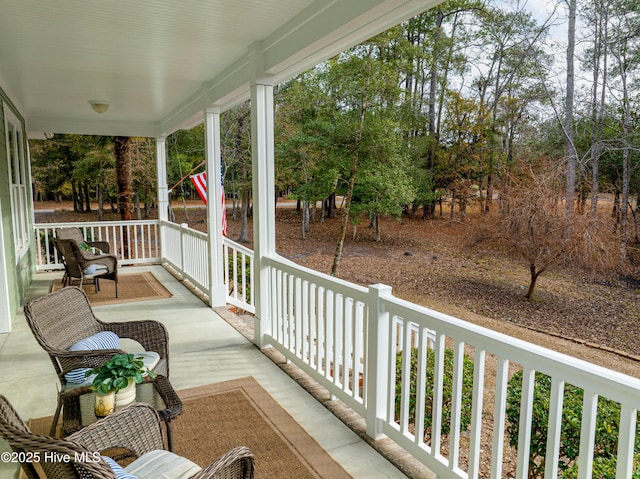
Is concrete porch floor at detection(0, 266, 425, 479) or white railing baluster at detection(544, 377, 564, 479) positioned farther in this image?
concrete porch floor at detection(0, 266, 425, 479)

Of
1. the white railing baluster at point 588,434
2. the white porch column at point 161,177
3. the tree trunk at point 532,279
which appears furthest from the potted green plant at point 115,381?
the tree trunk at point 532,279

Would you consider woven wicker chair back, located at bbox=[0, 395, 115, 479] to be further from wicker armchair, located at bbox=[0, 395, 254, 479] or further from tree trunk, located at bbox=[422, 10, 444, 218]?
tree trunk, located at bbox=[422, 10, 444, 218]

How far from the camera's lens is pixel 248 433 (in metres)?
2.62

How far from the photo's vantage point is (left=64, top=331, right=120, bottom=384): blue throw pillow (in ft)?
7.88

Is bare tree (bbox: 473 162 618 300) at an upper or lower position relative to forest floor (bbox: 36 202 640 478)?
upper

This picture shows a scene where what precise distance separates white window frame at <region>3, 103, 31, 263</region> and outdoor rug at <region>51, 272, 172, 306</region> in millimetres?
885

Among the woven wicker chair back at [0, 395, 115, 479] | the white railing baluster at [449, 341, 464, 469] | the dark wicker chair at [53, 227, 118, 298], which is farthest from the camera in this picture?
the dark wicker chair at [53, 227, 118, 298]

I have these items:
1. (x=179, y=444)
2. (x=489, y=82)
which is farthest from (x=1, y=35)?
(x=489, y=82)

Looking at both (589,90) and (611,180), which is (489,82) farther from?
(611,180)

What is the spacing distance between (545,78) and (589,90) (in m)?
2.63

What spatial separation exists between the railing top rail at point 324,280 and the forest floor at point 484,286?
2.14 meters

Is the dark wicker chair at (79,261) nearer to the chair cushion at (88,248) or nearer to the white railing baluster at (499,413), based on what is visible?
the chair cushion at (88,248)

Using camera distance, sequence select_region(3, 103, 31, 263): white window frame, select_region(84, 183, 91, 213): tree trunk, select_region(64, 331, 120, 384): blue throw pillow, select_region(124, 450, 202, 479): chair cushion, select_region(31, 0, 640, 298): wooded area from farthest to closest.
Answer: select_region(84, 183, 91, 213): tree trunk
select_region(31, 0, 640, 298): wooded area
select_region(3, 103, 31, 263): white window frame
select_region(64, 331, 120, 384): blue throw pillow
select_region(124, 450, 202, 479): chair cushion

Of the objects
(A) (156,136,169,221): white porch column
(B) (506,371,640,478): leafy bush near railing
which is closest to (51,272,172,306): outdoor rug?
(A) (156,136,169,221): white porch column
